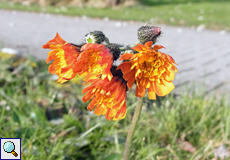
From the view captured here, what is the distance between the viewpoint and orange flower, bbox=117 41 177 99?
2.98 feet

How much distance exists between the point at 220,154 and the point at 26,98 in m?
1.84

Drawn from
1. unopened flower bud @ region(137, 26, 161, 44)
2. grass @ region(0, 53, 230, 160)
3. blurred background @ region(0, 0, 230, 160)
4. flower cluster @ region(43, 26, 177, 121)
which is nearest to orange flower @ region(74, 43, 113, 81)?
flower cluster @ region(43, 26, 177, 121)

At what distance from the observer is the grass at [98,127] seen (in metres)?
1.73

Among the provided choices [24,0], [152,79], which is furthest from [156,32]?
[24,0]

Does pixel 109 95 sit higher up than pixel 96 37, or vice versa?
pixel 96 37

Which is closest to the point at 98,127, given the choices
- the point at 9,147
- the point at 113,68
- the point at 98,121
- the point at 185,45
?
the point at 98,121

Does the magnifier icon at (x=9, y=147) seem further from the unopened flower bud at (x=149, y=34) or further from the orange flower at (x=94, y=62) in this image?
the unopened flower bud at (x=149, y=34)

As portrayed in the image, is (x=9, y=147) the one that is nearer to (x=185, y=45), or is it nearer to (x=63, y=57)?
(x=63, y=57)

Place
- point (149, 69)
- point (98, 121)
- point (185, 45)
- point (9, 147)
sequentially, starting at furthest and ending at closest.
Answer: point (185, 45)
point (98, 121)
point (9, 147)
point (149, 69)

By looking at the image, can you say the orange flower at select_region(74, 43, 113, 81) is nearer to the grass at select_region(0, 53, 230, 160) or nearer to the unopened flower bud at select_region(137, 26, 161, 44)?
the unopened flower bud at select_region(137, 26, 161, 44)

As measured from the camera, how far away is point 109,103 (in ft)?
3.30

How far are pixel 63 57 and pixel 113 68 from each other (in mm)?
231

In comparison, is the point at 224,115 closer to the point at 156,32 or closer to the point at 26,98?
the point at 156,32

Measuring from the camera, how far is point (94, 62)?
0.96m
